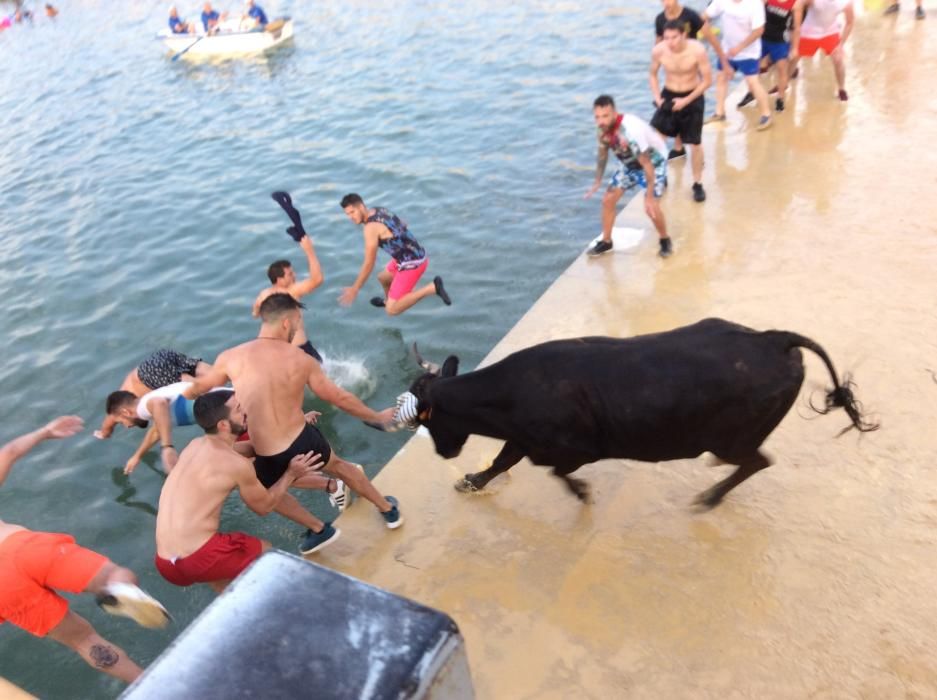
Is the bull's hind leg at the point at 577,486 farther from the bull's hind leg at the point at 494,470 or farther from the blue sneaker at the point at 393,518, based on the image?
the blue sneaker at the point at 393,518

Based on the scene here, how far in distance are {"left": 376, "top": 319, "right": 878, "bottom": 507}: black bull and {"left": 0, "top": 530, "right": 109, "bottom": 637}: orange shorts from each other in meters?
2.22

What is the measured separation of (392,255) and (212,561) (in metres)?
4.00

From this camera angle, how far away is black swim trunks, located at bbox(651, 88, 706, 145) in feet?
26.6

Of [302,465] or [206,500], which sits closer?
[206,500]

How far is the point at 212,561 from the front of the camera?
4.36m

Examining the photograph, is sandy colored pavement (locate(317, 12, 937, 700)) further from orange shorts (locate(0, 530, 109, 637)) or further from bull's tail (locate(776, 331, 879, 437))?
orange shorts (locate(0, 530, 109, 637))

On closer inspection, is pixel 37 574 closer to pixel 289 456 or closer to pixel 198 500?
pixel 198 500

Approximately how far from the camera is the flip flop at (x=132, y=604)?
3.80 metres

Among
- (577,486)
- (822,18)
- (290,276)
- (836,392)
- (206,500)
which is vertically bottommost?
(577,486)

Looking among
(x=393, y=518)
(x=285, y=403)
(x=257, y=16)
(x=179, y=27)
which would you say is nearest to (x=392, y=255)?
(x=285, y=403)

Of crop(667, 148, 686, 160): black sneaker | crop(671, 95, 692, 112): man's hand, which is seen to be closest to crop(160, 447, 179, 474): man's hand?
crop(671, 95, 692, 112): man's hand

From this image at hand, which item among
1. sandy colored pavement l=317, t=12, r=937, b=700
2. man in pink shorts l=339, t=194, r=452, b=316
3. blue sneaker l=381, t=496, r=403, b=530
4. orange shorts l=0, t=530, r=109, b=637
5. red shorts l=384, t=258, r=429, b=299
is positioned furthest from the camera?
red shorts l=384, t=258, r=429, b=299

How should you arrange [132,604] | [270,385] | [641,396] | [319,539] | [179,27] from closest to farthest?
[132,604]
[641,396]
[270,385]
[319,539]
[179,27]

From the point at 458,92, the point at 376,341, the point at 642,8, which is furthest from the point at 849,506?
the point at 642,8
